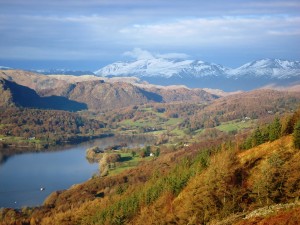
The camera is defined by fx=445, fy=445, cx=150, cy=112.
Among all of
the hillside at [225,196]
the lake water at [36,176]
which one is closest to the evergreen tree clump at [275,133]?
the hillside at [225,196]

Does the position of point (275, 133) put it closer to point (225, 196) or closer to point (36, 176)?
point (225, 196)

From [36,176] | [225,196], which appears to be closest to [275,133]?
[225,196]

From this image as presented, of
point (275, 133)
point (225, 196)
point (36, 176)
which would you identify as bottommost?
point (36, 176)

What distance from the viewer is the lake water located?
130 meters

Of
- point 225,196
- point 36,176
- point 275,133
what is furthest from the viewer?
point 36,176

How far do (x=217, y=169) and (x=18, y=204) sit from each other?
81.6 metres

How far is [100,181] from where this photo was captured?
12962 cm

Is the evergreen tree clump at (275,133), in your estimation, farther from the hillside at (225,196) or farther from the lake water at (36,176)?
the lake water at (36,176)

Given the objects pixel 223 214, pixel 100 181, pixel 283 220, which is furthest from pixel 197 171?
pixel 100 181

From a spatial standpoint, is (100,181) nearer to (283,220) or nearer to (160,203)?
(160,203)

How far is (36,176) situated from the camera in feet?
520

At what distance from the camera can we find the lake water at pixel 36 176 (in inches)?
5098

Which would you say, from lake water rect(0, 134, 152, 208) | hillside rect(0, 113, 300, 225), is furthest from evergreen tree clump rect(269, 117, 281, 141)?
lake water rect(0, 134, 152, 208)

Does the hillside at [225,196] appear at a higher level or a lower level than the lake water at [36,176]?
higher
